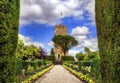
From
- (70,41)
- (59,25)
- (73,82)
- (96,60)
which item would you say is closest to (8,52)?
(96,60)

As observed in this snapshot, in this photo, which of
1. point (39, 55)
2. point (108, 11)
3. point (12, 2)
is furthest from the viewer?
point (39, 55)

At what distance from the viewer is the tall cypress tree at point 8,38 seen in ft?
21.9

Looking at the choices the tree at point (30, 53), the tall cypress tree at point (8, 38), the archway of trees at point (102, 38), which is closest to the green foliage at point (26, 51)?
the tree at point (30, 53)

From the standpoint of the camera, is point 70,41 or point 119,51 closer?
point 119,51

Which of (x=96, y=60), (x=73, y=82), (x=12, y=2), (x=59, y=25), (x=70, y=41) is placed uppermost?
(x=59, y=25)

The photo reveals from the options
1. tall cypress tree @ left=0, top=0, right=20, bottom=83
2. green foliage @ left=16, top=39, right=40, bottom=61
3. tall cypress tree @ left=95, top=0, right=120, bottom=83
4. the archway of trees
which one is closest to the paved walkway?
tall cypress tree @ left=95, top=0, right=120, bottom=83

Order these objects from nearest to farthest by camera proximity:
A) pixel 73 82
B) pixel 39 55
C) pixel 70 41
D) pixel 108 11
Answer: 1. pixel 108 11
2. pixel 73 82
3. pixel 39 55
4. pixel 70 41

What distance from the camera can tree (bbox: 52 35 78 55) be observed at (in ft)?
246

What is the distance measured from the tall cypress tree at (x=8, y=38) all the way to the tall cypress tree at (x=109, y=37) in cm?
274

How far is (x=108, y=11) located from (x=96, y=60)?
21.9 feet

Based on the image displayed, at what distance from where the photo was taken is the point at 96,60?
13070 millimetres

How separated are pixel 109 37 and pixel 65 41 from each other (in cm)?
6833

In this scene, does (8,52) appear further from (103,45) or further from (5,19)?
(103,45)

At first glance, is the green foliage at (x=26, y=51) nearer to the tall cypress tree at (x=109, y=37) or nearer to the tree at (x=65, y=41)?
the tree at (x=65, y=41)
